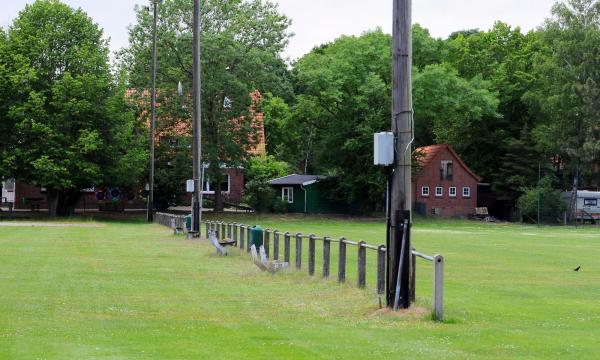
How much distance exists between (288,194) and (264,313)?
211 feet

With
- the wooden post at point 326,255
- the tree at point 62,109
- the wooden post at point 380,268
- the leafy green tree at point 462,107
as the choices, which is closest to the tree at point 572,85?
the leafy green tree at point 462,107

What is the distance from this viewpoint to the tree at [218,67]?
6525cm

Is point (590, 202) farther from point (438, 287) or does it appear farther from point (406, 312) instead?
point (438, 287)

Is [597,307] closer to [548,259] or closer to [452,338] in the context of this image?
[452,338]

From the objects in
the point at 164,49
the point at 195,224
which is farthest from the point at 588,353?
the point at 164,49


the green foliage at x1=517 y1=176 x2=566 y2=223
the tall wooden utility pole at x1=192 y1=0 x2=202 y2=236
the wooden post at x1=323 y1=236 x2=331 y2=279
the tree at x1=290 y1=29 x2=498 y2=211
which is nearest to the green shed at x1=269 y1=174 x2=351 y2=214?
the tree at x1=290 y1=29 x2=498 y2=211

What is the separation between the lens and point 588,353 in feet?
32.8

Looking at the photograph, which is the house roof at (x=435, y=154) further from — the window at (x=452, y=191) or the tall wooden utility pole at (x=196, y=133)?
the tall wooden utility pole at (x=196, y=133)

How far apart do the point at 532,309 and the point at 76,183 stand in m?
49.1

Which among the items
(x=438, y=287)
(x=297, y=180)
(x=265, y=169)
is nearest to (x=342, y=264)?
(x=438, y=287)

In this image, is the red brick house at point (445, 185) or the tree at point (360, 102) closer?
the tree at point (360, 102)

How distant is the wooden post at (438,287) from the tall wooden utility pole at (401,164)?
3.87ft

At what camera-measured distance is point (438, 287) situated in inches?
491

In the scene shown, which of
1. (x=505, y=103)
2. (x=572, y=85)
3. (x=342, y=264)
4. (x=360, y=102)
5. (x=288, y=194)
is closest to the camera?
(x=342, y=264)
